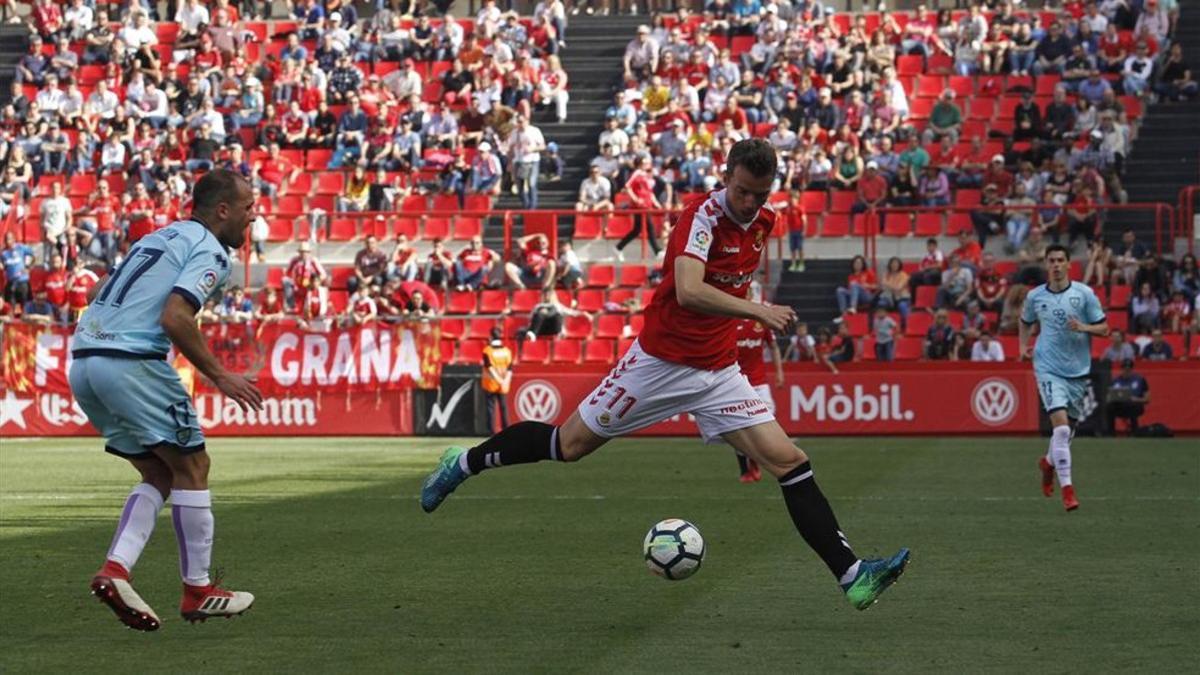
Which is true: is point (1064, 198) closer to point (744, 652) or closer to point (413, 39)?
point (413, 39)

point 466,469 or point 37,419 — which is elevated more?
point 466,469

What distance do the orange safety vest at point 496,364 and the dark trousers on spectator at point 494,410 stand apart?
0.20m

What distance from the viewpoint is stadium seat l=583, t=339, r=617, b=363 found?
32438mm

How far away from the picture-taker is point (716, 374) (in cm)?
1005

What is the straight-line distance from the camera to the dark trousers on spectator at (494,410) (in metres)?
29.3

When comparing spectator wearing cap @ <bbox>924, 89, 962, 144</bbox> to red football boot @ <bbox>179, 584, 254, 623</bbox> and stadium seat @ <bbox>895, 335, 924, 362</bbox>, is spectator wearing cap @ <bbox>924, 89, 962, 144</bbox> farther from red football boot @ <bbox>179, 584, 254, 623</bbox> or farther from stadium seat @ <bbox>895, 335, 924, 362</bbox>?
red football boot @ <bbox>179, 584, 254, 623</bbox>

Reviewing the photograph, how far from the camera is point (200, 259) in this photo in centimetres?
883

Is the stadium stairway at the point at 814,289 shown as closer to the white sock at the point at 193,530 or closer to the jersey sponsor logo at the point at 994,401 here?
the jersey sponsor logo at the point at 994,401

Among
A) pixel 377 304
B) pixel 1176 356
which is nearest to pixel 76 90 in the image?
pixel 377 304

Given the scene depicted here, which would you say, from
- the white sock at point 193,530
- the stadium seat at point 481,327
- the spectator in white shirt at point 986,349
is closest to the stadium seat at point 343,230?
the stadium seat at point 481,327

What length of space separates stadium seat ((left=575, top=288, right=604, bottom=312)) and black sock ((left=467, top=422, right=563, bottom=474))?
23.2 metres

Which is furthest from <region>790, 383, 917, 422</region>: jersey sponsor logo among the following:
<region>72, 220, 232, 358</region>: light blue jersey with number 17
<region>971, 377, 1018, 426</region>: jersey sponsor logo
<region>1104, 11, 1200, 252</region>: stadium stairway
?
<region>72, 220, 232, 358</region>: light blue jersey with number 17

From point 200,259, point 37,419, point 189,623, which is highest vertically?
point 200,259

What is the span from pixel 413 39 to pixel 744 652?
110 ft
